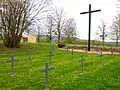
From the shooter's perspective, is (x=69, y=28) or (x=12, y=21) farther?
(x=69, y=28)

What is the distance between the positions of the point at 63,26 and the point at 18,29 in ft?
100

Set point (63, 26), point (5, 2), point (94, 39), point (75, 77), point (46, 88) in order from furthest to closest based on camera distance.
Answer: point (94, 39), point (63, 26), point (5, 2), point (75, 77), point (46, 88)

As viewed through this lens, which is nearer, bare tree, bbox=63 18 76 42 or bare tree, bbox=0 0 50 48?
bare tree, bbox=0 0 50 48

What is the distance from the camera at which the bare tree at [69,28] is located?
70.9 metres

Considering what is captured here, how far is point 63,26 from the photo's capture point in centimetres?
6950

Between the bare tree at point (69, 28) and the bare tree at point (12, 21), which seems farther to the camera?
the bare tree at point (69, 28)

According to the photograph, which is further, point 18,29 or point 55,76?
point 18,29

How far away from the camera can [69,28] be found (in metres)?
73.2

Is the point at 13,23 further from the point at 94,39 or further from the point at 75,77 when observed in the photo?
the point at 94,39

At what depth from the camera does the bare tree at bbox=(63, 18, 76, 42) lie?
233ft

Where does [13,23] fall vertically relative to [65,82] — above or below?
above

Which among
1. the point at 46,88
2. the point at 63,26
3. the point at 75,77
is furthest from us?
the point at 63,26

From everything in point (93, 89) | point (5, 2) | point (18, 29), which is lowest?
point (93, 89)

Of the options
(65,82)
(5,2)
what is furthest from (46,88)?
(5,2)
